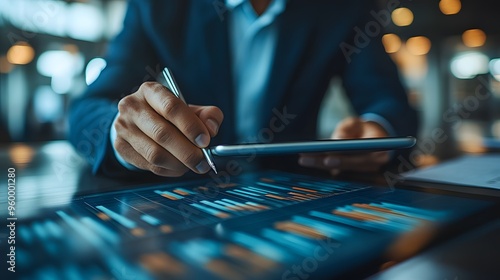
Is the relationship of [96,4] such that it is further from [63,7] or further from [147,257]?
[147,257]

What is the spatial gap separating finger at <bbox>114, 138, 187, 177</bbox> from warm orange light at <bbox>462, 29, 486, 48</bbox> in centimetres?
82

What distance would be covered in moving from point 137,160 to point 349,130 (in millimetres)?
280

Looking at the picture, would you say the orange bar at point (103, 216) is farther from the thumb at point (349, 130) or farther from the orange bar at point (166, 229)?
the thumb at point (349, 130)

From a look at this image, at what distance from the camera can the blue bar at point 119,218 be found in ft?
0.72

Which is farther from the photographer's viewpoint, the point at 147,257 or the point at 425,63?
the point at 425,63

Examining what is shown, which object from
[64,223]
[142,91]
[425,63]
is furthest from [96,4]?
[425,63]

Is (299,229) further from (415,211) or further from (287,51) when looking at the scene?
(287,51)

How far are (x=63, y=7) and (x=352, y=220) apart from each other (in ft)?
1.09

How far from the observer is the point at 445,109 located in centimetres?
85

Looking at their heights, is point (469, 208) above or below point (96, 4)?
below

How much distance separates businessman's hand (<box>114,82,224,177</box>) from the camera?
0.29 metres

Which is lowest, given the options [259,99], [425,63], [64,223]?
[64,223]

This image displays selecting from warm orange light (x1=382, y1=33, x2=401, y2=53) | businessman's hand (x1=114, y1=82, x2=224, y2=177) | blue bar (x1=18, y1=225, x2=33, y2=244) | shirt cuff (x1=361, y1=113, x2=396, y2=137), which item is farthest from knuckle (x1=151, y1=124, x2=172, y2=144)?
warm orange light (x1=382, y1=33, x2=401, y2=53)

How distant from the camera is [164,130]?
29 centimetres
